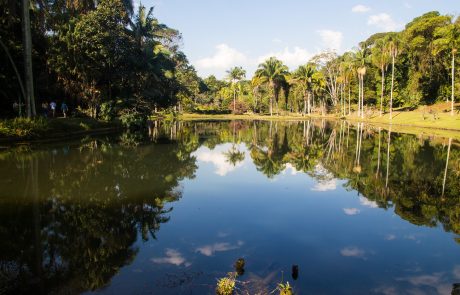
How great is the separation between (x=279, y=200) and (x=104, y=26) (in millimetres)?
25915

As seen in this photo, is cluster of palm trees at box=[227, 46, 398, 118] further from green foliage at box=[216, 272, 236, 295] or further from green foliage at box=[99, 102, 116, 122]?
green foliage at box=[216, 272, 236, 295]

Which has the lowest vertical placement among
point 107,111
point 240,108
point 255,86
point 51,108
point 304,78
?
point 107,111

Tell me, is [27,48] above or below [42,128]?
above

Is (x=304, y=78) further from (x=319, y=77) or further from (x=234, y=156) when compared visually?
(x=234, y=156)

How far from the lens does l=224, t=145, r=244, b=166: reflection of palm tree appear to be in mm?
20875

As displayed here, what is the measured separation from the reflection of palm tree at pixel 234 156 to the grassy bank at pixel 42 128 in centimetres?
1232

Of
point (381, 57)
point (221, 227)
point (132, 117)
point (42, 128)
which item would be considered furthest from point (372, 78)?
point (221, 227)

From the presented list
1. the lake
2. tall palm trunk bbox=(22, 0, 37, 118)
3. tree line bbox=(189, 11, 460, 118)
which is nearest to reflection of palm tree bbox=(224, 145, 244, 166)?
the lake

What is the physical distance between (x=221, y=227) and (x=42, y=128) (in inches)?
769

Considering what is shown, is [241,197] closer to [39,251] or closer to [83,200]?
[83,200]

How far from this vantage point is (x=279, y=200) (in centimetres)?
1227

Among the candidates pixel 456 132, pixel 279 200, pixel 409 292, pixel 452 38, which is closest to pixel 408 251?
pixel 409 292

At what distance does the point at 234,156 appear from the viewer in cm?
2273

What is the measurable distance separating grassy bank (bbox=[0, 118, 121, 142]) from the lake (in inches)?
217
